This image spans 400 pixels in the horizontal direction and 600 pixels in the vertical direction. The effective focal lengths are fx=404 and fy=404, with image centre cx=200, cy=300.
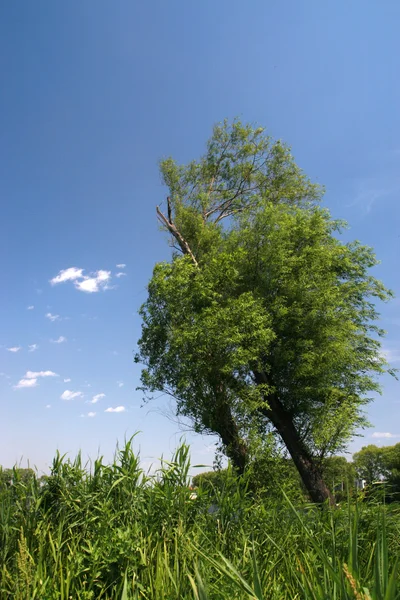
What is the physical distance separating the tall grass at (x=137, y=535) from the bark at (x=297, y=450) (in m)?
7.26

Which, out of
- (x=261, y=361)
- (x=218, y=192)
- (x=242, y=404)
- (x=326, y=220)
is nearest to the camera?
(x=242, y=404)

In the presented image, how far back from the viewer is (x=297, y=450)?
43.2 ft

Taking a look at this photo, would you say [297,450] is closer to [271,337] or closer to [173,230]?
[271,337]

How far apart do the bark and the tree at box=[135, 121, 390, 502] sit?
0.03m

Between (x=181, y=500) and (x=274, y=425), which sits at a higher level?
(x=274, y=425)

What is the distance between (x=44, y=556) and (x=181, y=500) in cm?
160

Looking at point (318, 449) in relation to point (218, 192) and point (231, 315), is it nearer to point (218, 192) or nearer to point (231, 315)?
point (231, 315)

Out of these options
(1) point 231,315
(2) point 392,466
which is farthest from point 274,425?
(2) point 392,466

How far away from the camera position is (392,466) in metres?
44.2

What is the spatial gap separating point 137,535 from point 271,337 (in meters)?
9.28

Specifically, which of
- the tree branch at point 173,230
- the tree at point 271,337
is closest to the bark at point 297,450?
the tree at point 271,337

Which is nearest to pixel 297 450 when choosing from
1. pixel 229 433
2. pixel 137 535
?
pixel 229 433

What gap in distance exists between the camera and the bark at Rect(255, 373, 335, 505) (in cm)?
1250

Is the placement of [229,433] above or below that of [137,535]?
above
